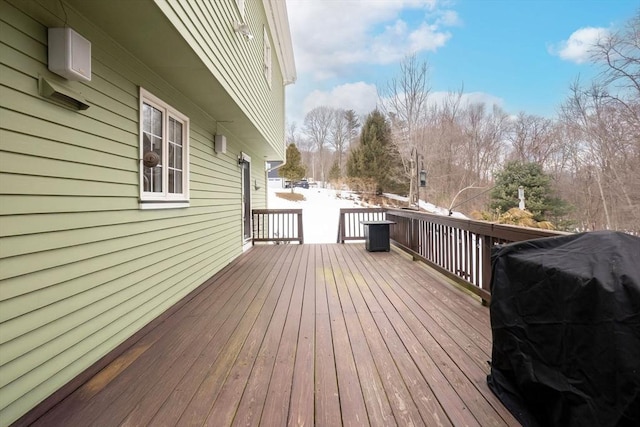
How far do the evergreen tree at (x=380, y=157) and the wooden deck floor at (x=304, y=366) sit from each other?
16699mm

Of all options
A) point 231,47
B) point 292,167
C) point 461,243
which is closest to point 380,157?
point 292,167

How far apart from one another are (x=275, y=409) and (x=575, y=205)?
1709cm

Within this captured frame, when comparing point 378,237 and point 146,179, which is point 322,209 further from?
point 146,179

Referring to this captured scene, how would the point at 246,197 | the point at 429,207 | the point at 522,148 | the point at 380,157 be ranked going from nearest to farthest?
the point at 246,197 < the point at 522,148 < the point at 429,207 < the point at 380,157

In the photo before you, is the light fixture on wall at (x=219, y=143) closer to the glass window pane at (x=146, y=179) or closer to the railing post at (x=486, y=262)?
the glass window pane at (x=146, y=179)

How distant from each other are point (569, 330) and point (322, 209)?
1525 cm

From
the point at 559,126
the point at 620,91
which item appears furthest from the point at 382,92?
the point at 620,91

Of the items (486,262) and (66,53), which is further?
(486,262)

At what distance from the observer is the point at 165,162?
3.16m

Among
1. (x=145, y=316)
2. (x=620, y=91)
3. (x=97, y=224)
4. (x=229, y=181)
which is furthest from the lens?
(x=620, y=91)

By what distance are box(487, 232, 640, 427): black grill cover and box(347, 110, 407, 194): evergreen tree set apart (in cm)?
1841

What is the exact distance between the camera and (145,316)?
8.86 ft

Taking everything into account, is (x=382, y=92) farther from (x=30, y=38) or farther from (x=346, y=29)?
(x=30, y=38)

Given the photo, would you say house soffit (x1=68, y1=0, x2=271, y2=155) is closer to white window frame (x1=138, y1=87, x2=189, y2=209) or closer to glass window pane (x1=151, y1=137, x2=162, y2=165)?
white window frame (x1=138, y1=87, x2=189, y2=209)
